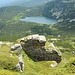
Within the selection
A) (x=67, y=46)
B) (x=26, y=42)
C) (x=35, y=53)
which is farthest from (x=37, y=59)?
(x=67, y=46)

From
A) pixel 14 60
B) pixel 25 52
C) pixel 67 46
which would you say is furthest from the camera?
pixel 67 46

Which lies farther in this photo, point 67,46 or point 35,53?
point 67,46

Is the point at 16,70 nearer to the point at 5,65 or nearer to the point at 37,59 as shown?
the point at 5,65

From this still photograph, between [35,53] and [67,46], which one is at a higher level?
[35,53]

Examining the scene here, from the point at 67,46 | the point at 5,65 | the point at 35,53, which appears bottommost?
the point at 67,46

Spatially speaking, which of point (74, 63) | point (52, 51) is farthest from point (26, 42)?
point (74, 63)

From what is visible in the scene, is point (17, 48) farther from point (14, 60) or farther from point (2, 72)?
point (2, 72)

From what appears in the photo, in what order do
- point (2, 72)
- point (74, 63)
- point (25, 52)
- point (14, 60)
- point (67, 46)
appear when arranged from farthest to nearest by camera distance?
point (67, 46) < point (25, 52) < point (74, 63) < point (14, 60) < point (2, 72)
